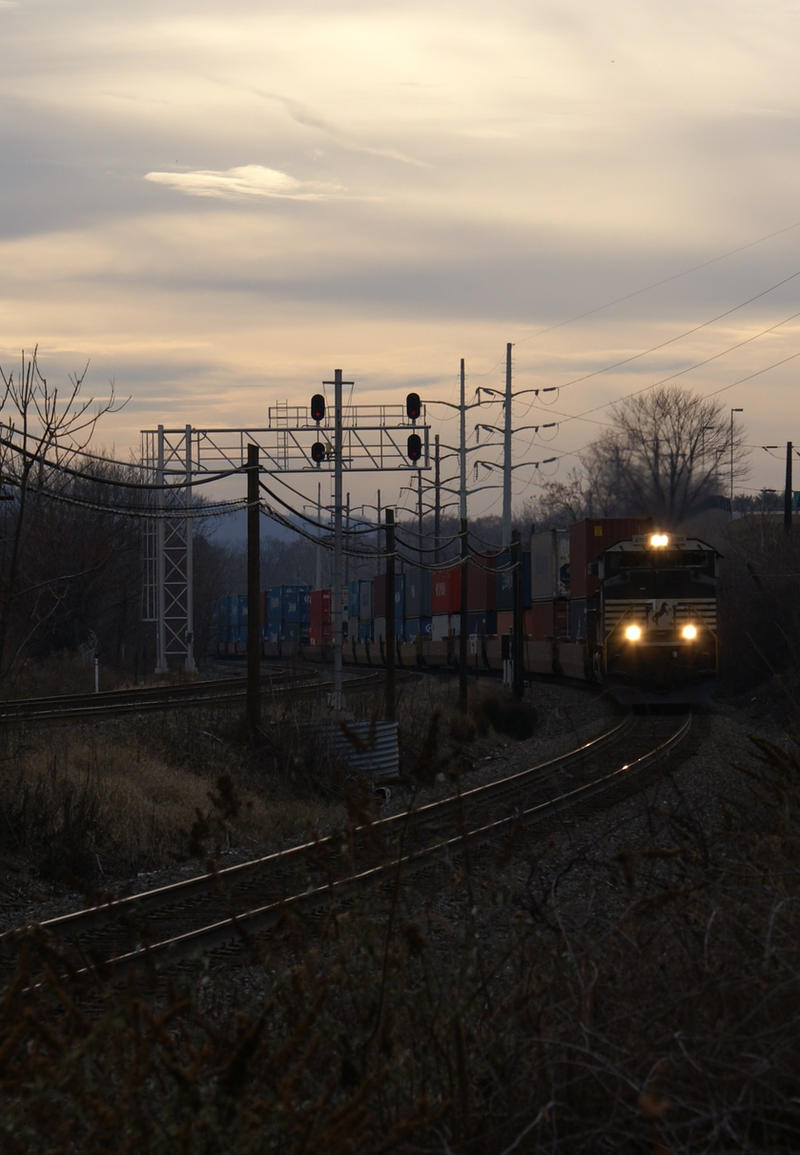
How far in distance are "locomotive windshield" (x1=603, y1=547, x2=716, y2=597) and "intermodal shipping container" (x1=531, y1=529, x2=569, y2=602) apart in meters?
8.03

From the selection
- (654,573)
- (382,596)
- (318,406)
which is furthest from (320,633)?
(318,406)

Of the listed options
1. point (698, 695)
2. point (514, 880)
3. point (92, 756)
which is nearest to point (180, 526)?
point (698, 695)

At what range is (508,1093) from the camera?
3.83 metres

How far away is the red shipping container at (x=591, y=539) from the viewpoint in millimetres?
33000

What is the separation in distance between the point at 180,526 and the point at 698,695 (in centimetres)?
2374

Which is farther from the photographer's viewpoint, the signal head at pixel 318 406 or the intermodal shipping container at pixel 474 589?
the intermodal shipping container at pixel 474 589

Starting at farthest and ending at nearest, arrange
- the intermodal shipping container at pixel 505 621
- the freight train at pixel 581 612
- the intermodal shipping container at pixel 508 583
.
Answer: the intermodal shipping container at pixel 505 621, the intermodal shipping container at pixel 508 583, the freight train at pixel 581 612

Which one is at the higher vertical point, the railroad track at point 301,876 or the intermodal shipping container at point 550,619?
the intermodal shipping container at point 550,619

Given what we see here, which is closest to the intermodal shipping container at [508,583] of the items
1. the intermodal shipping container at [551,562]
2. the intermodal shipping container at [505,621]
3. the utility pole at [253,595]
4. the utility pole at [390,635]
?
the intermodal shipping container at [505,621]

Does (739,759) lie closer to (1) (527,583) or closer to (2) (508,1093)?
(2) (508,1093)

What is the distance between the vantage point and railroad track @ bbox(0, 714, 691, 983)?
4.86 metres

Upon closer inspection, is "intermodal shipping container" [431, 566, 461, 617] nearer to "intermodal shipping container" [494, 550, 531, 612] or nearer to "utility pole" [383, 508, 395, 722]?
"intermodal shipping container" [494, 550, 531, 612]

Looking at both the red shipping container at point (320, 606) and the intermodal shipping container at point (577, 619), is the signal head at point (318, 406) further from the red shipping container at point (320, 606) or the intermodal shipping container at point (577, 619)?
the red shipping container at point (320, 606)

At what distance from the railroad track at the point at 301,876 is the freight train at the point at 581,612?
233 inches
